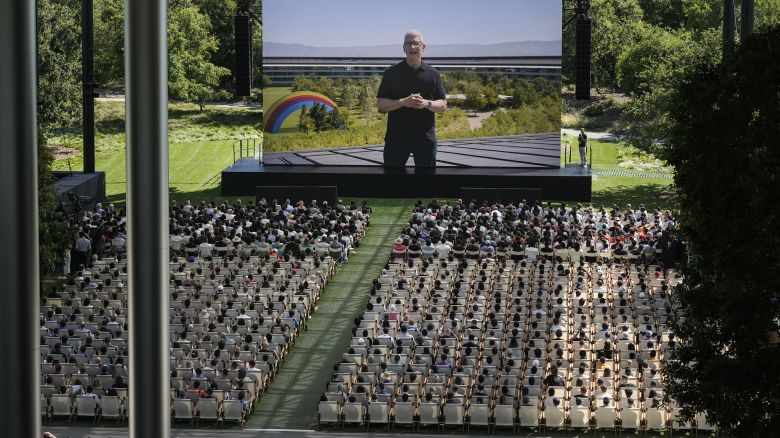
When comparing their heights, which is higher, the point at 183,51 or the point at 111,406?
the point at 183,51

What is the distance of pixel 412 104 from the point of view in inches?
1847

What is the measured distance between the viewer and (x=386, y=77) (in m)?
47.2

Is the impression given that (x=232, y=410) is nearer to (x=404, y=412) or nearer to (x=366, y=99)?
(x=404, y=412)

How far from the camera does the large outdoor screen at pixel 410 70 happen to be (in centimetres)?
4694

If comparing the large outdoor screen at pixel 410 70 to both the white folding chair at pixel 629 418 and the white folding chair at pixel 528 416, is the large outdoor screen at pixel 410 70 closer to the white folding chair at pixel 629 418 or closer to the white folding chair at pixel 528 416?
the white folding chair at pixel 528 416

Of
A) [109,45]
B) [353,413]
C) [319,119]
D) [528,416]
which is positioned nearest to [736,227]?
[528,416]

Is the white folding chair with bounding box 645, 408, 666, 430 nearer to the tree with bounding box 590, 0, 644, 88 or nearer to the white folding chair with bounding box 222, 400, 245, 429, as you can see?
the white folding chair with bounding box 222, 400, 245, 429

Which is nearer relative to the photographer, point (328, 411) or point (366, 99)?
point (328, 411)

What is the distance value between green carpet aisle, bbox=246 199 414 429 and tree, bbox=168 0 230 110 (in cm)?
2757

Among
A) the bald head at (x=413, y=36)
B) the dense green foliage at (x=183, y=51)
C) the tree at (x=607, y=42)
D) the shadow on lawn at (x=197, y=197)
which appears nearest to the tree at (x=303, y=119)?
the shadow on lawn at (x=197, y=197)

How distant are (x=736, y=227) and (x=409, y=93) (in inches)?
1246

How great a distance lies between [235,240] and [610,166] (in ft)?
79.2

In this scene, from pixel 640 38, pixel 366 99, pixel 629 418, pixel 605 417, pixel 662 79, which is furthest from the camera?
pixel 640 38

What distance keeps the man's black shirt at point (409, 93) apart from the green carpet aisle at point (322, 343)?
21.6 ft
